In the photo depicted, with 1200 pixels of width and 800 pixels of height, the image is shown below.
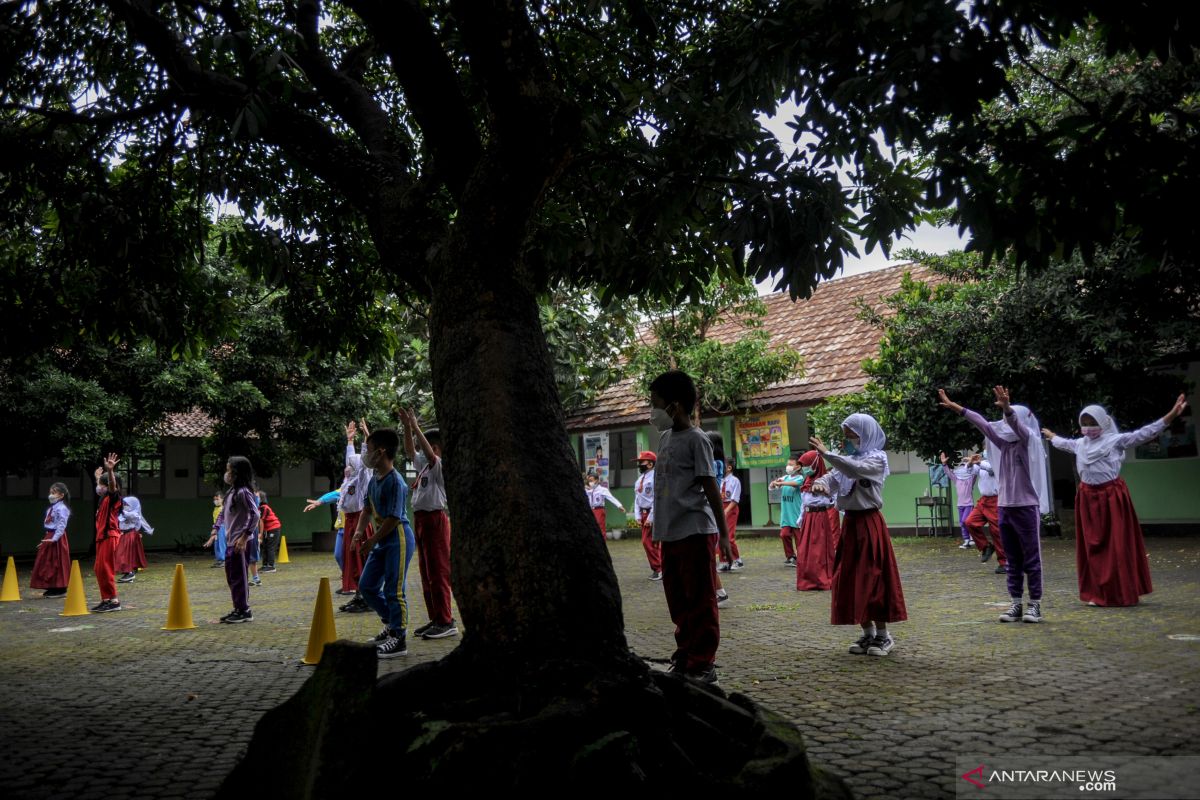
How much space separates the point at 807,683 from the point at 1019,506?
12.2ft

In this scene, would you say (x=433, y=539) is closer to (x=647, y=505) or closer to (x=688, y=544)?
(x=688, y=544)

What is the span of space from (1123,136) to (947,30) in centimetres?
83

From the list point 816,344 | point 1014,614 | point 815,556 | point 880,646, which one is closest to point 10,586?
point 815,556

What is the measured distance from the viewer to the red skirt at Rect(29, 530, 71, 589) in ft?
49.2

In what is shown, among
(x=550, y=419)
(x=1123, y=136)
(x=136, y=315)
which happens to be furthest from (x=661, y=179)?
(x=136, y=315)

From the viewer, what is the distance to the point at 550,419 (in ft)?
15.6

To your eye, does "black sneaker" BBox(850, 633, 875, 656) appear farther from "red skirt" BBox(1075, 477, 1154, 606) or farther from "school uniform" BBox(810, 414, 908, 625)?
"red skirt" BBox(1075, 477, 1154, 606)

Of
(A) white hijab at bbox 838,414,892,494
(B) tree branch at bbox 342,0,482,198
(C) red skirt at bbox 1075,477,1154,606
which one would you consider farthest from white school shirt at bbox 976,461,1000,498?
(B) tree branch at bbox 342,0,482,198

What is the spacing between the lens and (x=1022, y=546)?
905 centimetres

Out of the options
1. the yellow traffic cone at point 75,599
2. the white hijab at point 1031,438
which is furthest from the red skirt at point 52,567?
the white hijab at point 1031,438

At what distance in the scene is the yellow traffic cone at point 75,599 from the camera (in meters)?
12.4

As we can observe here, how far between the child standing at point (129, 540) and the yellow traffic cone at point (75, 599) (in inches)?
156

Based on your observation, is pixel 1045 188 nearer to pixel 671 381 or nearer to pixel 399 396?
pixel 671 381

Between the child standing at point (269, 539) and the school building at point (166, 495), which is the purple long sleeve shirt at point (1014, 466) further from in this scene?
the school building at point (166, 495)
